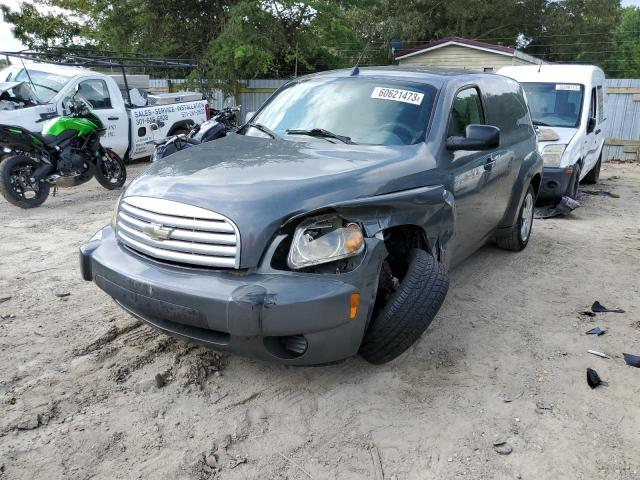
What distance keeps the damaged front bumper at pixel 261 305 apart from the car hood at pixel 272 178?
0.65 feet

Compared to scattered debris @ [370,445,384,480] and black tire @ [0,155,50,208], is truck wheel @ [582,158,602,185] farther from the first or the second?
scattered debris @ [370,445,384,480]

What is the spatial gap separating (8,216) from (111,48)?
1582 centimetres

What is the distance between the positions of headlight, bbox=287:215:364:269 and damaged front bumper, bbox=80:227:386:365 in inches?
2.6

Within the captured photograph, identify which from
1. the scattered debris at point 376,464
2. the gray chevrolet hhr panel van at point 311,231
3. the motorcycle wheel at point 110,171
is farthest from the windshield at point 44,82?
the scattered debris at point 376,464

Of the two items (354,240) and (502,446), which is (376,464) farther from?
(354,240)

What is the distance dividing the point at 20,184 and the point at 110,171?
1675mm

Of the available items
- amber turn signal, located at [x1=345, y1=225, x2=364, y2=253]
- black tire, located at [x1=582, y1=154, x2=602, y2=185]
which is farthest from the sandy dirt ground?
black tire, located at [x1=582, y1=154, x2=602, y2=185]

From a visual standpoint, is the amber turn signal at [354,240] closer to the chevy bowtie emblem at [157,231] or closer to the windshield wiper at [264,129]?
the chevy bowtie emblem at [157,231]

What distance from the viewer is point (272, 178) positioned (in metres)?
3.01

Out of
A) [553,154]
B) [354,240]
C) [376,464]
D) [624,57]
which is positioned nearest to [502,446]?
[376,464]

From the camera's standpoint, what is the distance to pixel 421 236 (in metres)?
3.47

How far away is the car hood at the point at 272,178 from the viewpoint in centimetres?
276

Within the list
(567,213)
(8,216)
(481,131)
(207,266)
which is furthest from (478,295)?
(8,216)

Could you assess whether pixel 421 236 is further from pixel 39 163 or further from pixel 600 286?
pixel 39 163
